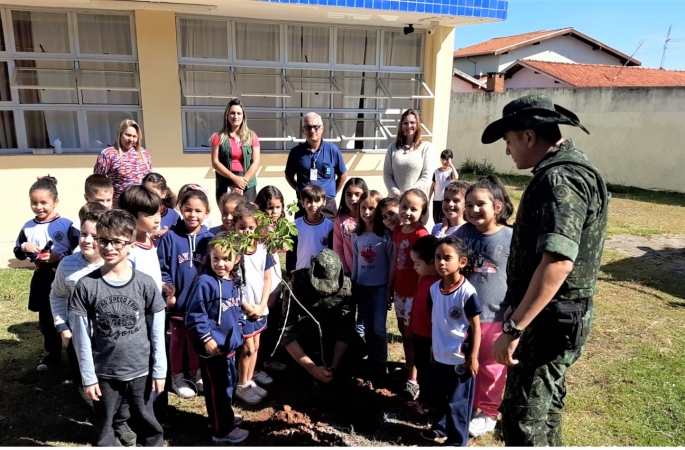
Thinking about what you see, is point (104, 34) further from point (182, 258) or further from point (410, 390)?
point (410, 390)

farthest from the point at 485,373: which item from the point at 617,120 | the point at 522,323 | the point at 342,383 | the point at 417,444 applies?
the point at 617,120

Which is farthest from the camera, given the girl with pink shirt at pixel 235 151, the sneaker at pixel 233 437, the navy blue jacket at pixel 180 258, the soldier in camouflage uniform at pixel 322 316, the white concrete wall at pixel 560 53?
the white concrete wall at pixel 560 53

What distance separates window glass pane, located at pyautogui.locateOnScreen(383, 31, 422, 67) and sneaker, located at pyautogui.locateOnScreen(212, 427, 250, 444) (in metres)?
6.47

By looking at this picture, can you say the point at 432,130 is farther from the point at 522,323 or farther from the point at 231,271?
the point at 522,323

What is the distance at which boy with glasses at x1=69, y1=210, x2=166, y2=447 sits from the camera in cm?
231

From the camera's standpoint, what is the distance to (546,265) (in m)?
1.87

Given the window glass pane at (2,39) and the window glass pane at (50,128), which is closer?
the window glass pane at (2,39)

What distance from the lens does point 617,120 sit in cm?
1401

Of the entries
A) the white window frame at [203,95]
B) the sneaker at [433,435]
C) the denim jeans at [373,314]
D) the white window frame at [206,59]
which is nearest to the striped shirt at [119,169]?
the denim jeans at [373,314]

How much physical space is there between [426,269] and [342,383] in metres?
0.95

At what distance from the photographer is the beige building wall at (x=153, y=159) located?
6.33m

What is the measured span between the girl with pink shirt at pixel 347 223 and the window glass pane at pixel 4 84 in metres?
5.42

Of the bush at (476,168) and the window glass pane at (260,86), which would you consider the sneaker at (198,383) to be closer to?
the window glass pane at (260,86)

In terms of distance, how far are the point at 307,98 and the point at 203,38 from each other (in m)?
1.76
